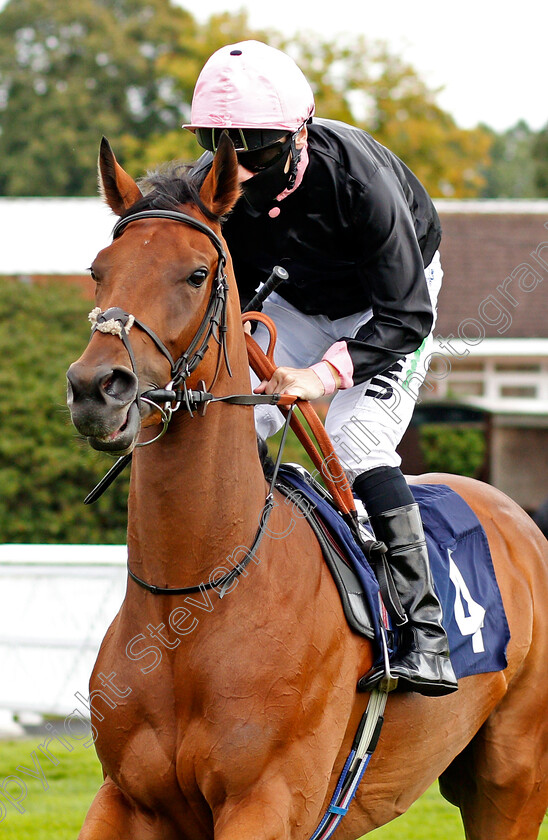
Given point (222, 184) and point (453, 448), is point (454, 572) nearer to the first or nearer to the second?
point (222, 184)

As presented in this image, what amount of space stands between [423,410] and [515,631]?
10.6 m

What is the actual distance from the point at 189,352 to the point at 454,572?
1.56 m

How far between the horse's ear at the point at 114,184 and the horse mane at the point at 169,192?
0.12 ft

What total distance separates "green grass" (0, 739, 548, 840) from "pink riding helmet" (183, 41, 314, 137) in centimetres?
364

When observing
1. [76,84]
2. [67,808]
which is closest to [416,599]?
[67,808]

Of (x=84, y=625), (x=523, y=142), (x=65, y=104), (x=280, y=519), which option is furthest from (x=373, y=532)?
(x=523, y=142)

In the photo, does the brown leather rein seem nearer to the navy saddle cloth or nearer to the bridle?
the bridle

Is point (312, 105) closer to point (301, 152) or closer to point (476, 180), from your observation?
point (301, 152)

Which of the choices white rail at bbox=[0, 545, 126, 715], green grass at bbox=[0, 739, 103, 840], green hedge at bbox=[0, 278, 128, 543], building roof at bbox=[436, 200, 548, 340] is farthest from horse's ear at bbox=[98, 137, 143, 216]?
building roof at bbox=[436, 200, 548, 340]

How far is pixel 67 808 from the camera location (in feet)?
18.1

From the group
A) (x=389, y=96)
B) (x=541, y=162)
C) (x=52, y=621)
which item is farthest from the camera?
(x=541, y=162)

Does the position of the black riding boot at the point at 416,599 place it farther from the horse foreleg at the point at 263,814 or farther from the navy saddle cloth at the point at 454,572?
the horse foreleg at the point at 263,814

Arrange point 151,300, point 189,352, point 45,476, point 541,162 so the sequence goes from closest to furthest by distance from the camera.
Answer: point 151,300 < point 189,352 < point 45,476 < point 541,162

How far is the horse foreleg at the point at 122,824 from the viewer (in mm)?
2875
